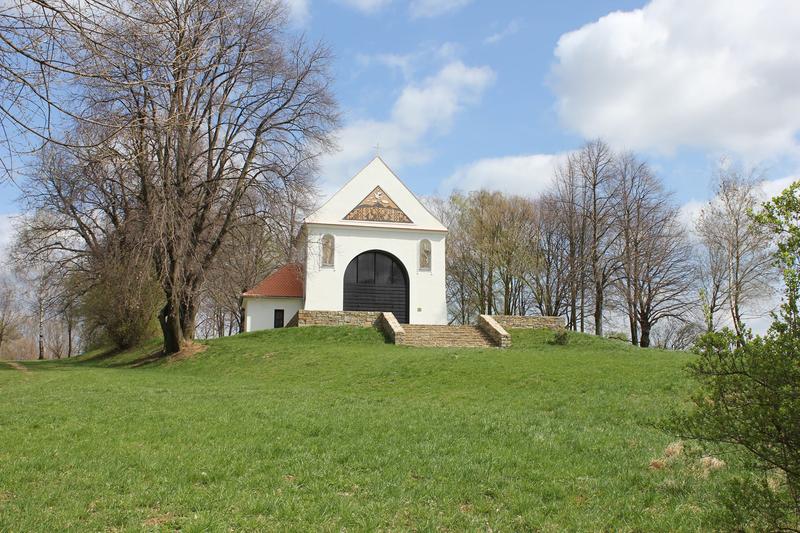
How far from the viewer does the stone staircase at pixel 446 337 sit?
2534 cm

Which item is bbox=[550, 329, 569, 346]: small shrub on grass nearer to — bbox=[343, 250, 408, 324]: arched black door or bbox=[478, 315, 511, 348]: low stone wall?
bbox=[478, 315, 511, 348]: low stone wall

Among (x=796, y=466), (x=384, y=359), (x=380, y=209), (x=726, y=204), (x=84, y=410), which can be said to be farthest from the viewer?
(x=380, y=209)

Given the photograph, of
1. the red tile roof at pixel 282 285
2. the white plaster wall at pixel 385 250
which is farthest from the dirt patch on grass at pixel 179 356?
the red tile roof at pixel 282 285

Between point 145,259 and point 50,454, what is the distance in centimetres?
1406

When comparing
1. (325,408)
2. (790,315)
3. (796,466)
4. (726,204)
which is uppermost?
(726,204)

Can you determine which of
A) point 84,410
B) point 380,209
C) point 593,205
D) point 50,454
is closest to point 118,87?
point 50,454

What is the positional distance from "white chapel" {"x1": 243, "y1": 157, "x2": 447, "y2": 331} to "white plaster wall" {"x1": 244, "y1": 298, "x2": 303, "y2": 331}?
0.19ft

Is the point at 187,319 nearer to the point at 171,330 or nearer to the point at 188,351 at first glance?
the point at 171,330

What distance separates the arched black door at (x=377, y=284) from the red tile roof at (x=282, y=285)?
3.13 metres

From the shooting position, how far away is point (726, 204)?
1167 inches

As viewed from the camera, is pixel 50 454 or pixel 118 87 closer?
pixel 118 87

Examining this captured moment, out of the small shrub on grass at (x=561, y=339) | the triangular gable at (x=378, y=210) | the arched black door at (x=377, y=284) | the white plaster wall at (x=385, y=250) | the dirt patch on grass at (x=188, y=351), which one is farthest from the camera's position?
the triangular gable at (x=378, y=210)

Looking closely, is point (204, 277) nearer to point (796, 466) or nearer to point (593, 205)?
point (796, 466)

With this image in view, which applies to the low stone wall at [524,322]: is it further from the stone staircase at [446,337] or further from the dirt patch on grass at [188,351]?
the dirt patch on grass at [188,351]
